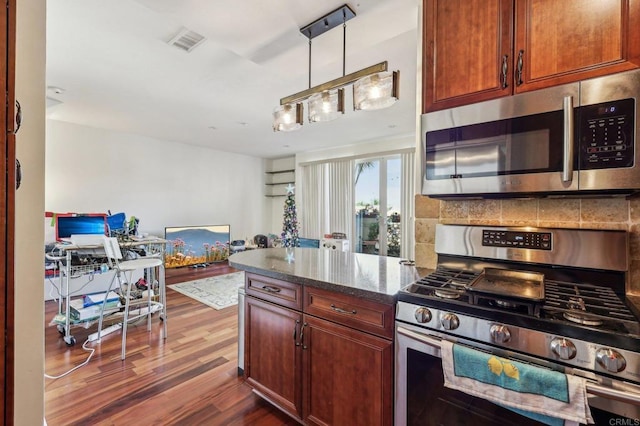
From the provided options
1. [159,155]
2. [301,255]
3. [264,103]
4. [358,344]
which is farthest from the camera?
[159,155]

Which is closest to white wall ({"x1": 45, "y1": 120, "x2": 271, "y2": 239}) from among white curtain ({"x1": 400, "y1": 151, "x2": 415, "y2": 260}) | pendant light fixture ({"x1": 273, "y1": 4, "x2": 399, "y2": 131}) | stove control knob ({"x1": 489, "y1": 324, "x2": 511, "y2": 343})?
white curtain ({"x1": 400, "y1": 151, "x2": 415, "y2": 260})

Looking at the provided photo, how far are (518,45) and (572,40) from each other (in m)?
0.19

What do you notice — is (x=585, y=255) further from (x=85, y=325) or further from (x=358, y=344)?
(x=85, y=325)

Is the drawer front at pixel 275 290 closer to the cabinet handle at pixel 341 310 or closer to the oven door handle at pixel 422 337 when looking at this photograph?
the cabinet handle at pixel 341 310

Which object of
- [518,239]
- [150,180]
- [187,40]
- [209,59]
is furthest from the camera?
[150,180]

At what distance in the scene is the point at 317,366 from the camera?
1446mm

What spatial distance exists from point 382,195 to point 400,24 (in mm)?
3966

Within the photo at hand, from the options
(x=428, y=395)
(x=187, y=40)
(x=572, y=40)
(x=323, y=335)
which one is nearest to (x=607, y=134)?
(x=572, y=40)

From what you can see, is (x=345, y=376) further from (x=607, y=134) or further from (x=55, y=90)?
(x=55, y=90)

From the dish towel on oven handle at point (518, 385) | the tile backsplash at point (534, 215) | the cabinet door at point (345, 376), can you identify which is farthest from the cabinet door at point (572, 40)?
the cabinet door at point (345, 376)

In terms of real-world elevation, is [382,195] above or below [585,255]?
above

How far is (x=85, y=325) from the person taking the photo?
2.72 metres

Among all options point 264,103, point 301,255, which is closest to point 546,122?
point 301,255

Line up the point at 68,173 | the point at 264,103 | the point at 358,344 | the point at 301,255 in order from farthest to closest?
the point at 68,173 < the point at 264,103 < the point at 301,255 < the point at 358,344
